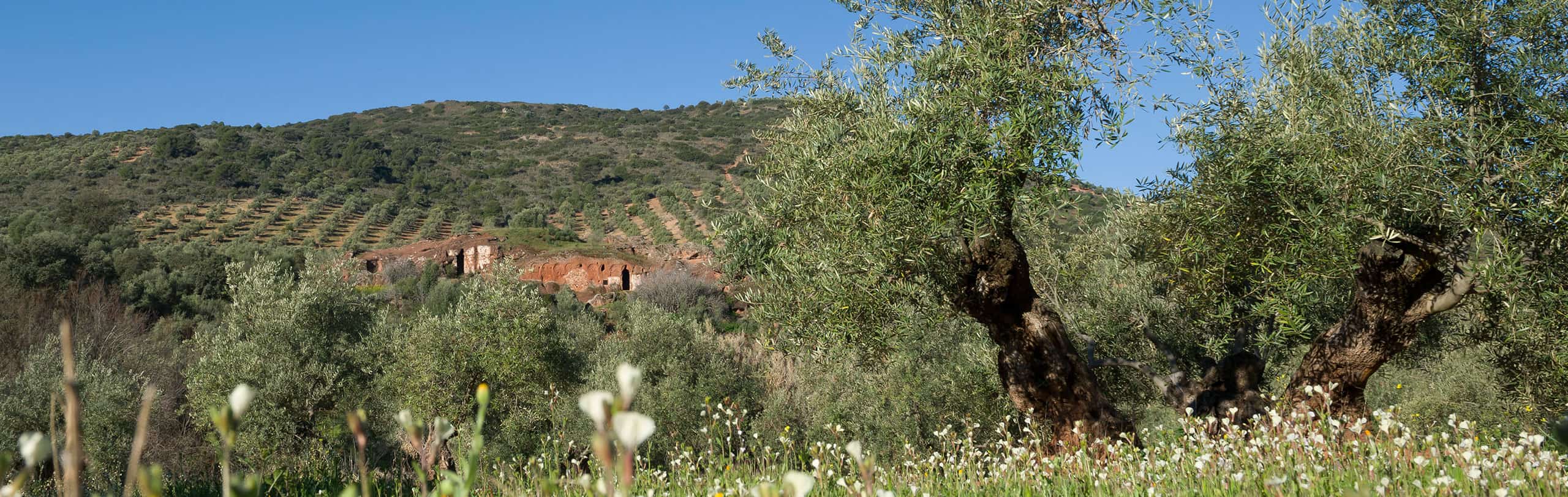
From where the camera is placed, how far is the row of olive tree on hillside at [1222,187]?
6895 millimetres

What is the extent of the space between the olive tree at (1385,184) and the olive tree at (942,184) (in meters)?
1.34

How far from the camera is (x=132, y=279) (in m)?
34.1

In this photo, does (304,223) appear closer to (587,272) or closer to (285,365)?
(587,272)

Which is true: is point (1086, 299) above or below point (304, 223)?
below

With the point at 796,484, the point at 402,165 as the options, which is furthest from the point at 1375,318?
the point at 402,165

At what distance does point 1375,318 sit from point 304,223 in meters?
64.0

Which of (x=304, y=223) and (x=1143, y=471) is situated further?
(x=304, y=223)

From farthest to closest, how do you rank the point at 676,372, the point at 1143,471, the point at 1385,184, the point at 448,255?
the point at 448,255
the point at 676,372
the point at 1385,184
the point at 1143,471

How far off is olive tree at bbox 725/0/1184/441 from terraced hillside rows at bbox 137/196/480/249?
49.6 m

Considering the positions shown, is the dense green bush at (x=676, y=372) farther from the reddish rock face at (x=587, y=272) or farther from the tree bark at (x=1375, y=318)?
the reddish rock face at (x=587, y=272)

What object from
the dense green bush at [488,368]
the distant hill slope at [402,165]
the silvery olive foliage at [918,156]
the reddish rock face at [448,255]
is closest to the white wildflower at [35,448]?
the silvery olive foliage at [918,156]

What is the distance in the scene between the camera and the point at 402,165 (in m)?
87.9

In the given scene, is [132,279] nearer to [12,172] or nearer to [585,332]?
[585,332]

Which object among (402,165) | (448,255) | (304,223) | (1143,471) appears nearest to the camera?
(1143,471)
